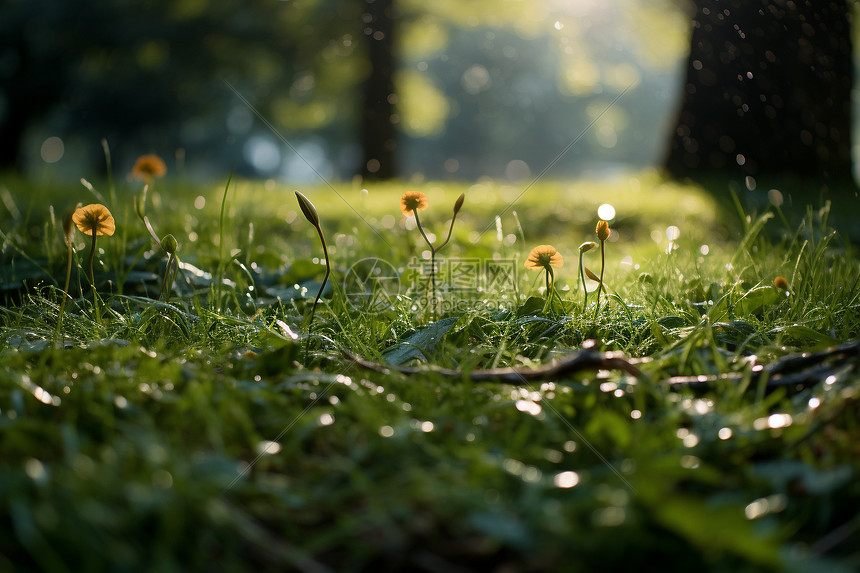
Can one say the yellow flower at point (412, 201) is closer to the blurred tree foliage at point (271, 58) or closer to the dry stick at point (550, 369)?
the dry stick at point (550, 369)

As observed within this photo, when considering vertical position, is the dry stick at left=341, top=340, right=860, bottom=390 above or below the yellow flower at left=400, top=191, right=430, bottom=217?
below

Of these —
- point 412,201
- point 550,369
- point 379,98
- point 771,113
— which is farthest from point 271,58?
point 550,369

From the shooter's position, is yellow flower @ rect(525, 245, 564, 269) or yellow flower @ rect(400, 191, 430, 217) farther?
yellow flower @ rect(400, 191, 430, 217)

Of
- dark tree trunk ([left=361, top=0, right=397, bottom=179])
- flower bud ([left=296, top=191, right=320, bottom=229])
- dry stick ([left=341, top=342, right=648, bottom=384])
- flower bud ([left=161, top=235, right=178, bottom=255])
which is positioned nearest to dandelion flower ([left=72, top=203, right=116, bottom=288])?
Answer: flower bud ([left=161, top=235, right=178, bottom=255])

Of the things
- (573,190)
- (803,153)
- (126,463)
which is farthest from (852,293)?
(803,153)

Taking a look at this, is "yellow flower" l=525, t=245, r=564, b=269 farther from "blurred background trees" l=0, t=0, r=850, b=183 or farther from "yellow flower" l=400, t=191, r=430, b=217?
"blurred background trees" l=0, t=0, r=850, b=183

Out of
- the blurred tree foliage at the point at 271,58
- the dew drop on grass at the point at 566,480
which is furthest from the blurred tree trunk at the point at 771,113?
the dew drop on grass at the point at 566,480

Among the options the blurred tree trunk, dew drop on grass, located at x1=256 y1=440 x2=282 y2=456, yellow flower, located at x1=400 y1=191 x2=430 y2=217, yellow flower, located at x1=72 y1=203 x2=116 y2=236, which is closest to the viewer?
dew drop on grass, located at x1=256 y1=440 x2=282 y2=456

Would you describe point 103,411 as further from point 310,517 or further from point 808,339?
point 808,339
